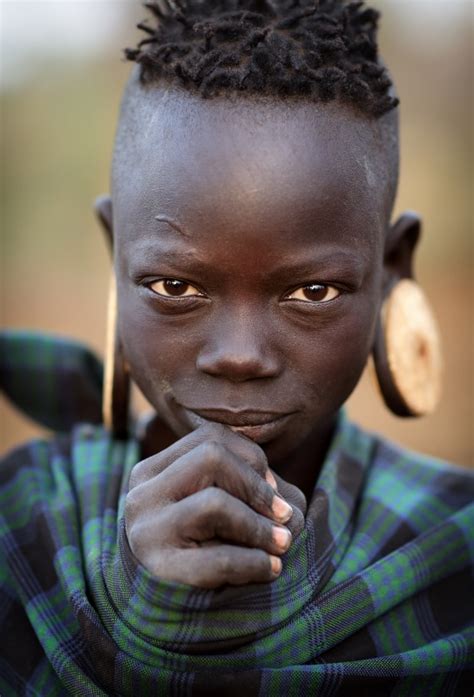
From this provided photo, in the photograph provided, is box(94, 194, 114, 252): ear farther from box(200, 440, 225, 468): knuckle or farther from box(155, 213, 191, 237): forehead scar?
box(200, 440, 225, 468): knuckle

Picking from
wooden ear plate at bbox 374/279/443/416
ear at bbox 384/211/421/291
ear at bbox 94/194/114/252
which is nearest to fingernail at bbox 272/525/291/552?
wooden ear plate at bbox 374/279/443/416

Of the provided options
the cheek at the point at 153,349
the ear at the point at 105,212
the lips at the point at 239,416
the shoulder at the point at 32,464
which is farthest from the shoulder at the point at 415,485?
the ear at the point at 105,212

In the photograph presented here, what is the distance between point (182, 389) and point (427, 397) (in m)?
0.68

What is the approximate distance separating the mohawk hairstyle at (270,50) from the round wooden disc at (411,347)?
1.47 ft

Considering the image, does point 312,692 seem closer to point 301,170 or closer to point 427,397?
point 427,397

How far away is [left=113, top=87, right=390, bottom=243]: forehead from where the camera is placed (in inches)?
54.4

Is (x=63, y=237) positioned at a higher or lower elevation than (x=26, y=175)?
lower

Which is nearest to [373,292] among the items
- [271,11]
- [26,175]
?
[271,11]

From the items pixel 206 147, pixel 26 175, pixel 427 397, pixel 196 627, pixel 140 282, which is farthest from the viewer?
pixel 26 175

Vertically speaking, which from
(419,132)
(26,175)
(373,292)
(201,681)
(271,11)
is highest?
(271,11)

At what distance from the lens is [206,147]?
141 cm

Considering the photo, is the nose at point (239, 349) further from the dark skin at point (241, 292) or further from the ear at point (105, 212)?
the ear at point (105, 212)

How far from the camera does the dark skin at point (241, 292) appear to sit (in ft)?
4.25

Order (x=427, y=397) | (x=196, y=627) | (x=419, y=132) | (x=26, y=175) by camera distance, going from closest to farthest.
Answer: (x=196, y=627)
(x=427, y=397)
(x=419, y=132)
(x=26, y=175)
